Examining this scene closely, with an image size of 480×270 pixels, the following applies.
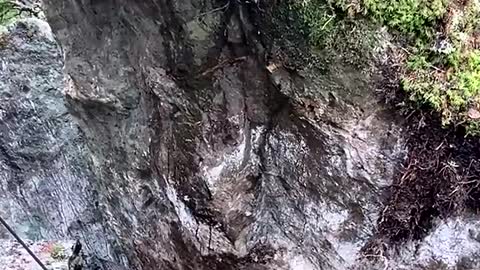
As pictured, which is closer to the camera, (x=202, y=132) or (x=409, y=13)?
(x=409, y=13)

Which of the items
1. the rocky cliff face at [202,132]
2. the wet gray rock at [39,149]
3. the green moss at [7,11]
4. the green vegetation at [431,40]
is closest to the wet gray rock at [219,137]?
the rocky cliff face at [202,132]

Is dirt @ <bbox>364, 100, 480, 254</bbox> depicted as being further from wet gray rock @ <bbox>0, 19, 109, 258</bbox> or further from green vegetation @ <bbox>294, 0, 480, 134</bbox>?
wet gray rock @ <bbox>0, 19, 109, 258</bbox>

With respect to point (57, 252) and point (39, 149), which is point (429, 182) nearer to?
point (57, 252)

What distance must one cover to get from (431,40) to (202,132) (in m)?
0.83

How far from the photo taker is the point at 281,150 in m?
1.94

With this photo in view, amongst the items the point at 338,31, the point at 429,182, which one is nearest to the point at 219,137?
the point at 338,31

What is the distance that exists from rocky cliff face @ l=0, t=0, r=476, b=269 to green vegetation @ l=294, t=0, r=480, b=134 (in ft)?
0.37

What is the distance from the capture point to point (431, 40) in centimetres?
153

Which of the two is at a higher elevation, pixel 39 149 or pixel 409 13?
pixel 409 13

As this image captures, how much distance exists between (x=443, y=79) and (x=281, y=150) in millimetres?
601

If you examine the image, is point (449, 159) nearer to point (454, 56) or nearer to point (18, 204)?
point (454, 56)

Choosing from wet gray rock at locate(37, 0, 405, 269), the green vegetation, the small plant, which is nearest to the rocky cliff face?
wet gray rock at locate(37, 0, 405, 269)

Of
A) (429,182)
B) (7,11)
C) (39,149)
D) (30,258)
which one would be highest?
(7,11)

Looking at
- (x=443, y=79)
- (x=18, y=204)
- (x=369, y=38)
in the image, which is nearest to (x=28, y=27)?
(x=18, y=204)
